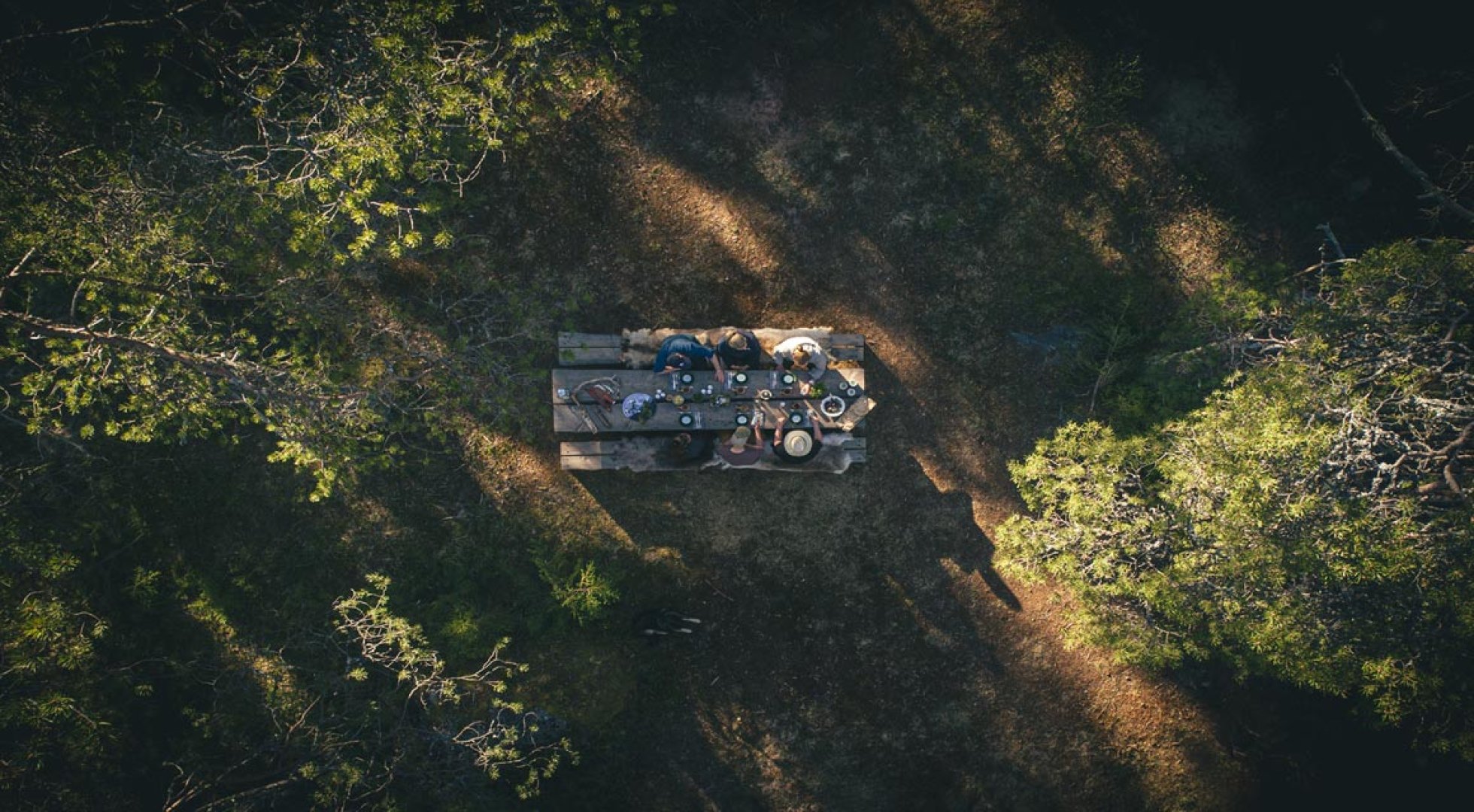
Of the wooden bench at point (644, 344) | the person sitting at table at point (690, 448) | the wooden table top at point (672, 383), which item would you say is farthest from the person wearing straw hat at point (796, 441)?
the wooden bench at point (644, 344)

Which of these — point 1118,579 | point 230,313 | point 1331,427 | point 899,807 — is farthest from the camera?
point 899,807

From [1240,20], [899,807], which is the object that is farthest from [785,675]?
[1240,20]

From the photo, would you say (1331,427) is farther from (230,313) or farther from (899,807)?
(230,313)

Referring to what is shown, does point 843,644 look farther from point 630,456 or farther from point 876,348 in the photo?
point 876,348

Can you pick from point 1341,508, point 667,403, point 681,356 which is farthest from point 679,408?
point 1341,508

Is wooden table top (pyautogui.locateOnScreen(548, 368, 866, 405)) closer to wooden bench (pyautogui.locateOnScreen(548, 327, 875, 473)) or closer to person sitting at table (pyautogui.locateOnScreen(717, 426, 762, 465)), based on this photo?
wooden bench (pyautogui.locateOnScreen(548, 327, 875, 473))

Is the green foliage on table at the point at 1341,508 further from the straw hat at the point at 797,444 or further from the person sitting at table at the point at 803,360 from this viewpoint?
the person sitting at table at the point at 803,360

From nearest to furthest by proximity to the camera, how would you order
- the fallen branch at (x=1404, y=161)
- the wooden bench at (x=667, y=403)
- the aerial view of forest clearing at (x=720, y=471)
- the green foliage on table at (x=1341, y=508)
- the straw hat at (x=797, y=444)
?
the green foliage on table at (x=1341, y=508), the fallen branch at (x=1404, y=161), the aerial view of forest clearing at (x=720, y=471), the straw hat at (x=797, y=444), the wooden bench at (x=667, y=403)
